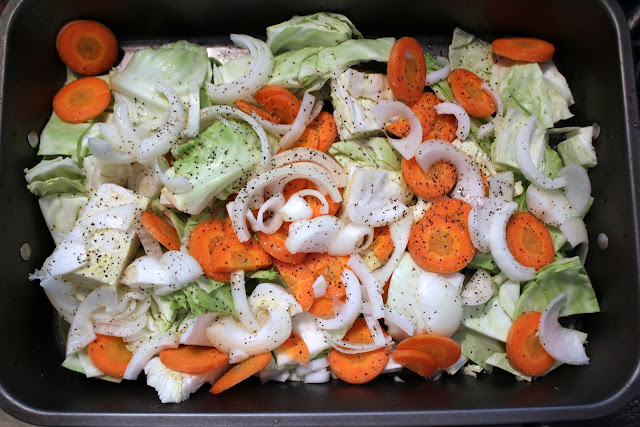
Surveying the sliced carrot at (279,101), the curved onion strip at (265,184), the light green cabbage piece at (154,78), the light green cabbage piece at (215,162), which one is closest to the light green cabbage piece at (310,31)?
the sliced carrot at (279,101)

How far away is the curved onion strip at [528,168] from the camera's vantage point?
7.02ft

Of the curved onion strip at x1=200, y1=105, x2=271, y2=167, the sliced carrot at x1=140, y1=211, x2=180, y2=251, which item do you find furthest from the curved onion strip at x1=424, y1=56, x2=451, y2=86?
the sliced carrot at x1=140, y1=211, x2=180, y2=251

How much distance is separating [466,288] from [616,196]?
26.5 inches

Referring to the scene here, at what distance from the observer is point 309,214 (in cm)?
207

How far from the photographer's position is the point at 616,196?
2.09 meters

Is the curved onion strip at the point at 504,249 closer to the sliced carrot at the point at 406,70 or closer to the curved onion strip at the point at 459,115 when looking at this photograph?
the curved onion strip at the point at 459,115

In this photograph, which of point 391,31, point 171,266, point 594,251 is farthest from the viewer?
point 391,31

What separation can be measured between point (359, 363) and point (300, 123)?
0.96 meters

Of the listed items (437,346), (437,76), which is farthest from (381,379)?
(437,76)

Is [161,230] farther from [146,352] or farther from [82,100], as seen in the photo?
[82,100]

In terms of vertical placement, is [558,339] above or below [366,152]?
below

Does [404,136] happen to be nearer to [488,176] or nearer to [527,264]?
[488,176]

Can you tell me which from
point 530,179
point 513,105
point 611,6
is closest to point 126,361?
point 530,179

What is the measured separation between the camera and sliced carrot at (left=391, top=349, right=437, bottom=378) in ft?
6.59
